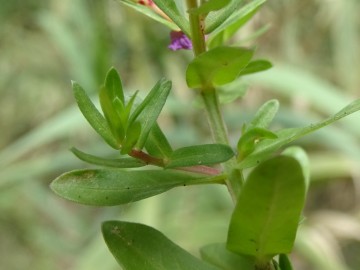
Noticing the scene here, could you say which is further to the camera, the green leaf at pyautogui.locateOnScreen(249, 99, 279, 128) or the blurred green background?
the blurred green background

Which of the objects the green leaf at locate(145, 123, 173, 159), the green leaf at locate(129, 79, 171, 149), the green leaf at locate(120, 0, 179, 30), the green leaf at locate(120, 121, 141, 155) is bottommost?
the green leaf at locate(145, 123, 173, 159)

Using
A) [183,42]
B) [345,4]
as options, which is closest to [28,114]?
[345,4]

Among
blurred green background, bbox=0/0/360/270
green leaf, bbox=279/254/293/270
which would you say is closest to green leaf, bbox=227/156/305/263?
green leaf, bbox=279/254/293/270

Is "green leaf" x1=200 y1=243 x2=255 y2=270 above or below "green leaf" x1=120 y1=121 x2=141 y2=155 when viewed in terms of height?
below

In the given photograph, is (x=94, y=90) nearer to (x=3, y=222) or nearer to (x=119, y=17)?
(x=119, y=17)

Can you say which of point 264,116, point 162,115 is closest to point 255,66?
point 264,116

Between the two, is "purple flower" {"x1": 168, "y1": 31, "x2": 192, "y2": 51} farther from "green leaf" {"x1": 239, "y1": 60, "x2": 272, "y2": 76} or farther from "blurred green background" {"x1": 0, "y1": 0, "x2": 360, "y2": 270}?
"blurred green background" {"x1": 0, "y1": 0, "x2": 360, "y2": 270}
